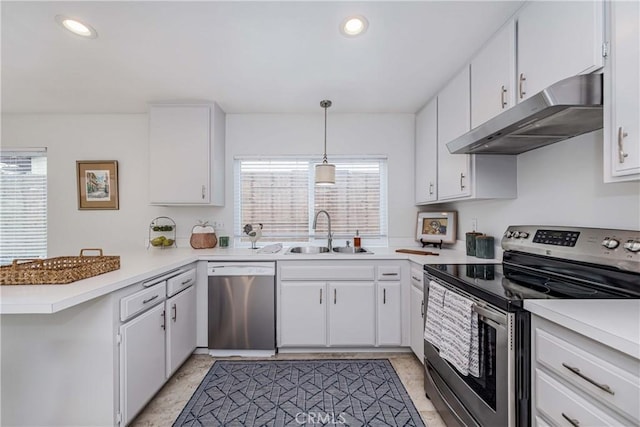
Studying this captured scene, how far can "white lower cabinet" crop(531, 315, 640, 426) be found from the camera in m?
0.74

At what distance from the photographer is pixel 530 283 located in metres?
1.38

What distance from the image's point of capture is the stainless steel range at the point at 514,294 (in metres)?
1.10

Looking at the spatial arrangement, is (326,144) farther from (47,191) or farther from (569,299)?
(47,191)

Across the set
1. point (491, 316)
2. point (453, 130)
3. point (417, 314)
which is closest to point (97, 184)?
point (417, 314)

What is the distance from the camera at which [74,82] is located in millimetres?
2342

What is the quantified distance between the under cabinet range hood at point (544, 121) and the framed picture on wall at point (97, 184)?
11.2ft

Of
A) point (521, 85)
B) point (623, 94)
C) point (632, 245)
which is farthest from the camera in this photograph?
point (521, 85)

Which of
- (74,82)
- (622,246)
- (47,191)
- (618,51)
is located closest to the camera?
(618,51)

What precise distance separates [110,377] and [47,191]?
9.15ft

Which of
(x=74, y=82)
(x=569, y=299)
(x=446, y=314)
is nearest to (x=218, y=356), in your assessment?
(x=446, y=314)

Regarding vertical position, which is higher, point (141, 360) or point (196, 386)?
point (141, 360)

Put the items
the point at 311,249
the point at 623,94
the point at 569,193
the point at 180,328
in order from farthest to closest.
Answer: the point at 311,249
the point at 180,328
the point at 569,193
the point at 623,94

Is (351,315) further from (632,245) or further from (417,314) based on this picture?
(632,245)

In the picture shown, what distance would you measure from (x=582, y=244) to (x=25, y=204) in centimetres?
492
